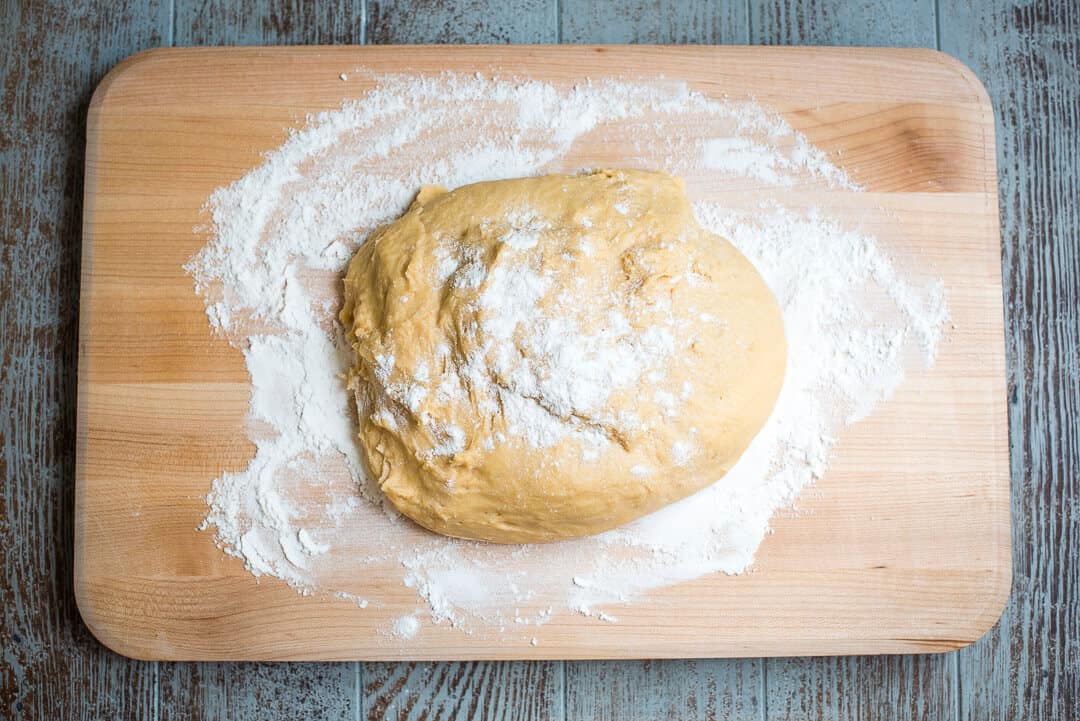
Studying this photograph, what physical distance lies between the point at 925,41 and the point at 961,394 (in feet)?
2.17

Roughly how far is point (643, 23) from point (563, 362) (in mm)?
719

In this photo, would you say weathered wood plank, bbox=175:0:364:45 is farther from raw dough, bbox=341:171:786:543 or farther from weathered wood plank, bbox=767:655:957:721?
weathered wood plank, bbox=767:655:957:721

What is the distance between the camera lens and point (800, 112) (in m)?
1.23

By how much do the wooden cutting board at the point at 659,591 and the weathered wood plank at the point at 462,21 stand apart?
12 centimetres

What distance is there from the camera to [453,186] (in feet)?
4.04

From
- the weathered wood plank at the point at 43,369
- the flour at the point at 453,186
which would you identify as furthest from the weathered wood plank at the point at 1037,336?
the weathered wood plank at the point at 43,369

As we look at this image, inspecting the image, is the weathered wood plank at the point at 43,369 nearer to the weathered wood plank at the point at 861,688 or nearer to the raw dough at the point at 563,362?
the raw dough at the point at 563,362

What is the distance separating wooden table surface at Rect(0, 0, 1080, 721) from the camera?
1283mm

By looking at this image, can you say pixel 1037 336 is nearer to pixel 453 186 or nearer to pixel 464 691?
pixel 453 186

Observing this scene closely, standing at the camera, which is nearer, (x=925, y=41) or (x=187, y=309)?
(x=187, y=309)

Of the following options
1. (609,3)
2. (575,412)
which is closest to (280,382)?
(575,412)

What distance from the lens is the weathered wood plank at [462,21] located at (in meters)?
1.33

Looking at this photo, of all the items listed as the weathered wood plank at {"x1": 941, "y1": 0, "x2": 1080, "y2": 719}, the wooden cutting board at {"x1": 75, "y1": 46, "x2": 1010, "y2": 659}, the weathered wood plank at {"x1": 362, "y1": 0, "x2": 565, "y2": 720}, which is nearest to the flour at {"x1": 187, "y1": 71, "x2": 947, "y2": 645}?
the wooden cutting board at {"x1": 75, "y1": 46, "x2": 1010, "y2": 659}

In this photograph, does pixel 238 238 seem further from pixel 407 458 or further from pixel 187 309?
Result: pixel 407 458
